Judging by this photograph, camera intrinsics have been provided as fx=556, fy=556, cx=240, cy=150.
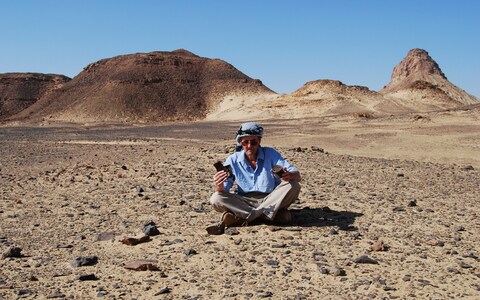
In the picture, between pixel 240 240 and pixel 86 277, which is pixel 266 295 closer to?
pixel 240 240

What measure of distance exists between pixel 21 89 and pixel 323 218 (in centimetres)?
10662

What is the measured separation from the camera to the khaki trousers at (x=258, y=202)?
598 centimetres

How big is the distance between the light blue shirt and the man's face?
0.09m

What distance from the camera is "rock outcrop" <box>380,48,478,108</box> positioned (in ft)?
215

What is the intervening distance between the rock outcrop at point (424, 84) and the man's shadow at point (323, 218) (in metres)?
58.9

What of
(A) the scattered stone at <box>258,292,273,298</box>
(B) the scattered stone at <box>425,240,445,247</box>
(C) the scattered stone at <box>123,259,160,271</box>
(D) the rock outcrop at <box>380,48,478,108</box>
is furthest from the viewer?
(D) the rock outcrop at <box>380,48,478,108</box>

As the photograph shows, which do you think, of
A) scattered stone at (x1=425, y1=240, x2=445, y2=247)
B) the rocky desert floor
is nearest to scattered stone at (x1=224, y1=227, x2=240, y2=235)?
the rocky desert floor

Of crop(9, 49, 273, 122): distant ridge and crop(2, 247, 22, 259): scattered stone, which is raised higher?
crop(9, 49, 273, 122): distant ridge

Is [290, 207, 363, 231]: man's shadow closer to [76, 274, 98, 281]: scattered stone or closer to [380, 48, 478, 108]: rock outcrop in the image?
[76, 274, 98, 281]: scattered stone

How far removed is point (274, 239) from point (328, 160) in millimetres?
7344

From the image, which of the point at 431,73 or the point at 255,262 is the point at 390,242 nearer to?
the point at 255,262

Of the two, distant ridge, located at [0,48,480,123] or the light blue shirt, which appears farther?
distant ridge, located at [0,48,480,123]

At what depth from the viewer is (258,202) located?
6180 millimetres

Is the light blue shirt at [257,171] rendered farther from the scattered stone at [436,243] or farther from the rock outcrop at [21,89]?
the rock outcrop at [21,89]
